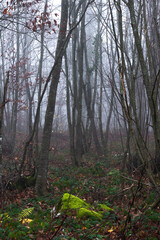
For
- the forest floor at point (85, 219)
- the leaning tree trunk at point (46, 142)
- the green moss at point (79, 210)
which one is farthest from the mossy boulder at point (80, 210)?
the leaning tree trunk at point (46, 142)

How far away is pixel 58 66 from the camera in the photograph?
6.93 m

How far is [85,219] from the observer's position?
469 cm

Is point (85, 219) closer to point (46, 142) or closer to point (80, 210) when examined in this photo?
point (80, 210)

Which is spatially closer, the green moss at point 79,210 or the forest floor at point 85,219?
the forest floor at point 85,219

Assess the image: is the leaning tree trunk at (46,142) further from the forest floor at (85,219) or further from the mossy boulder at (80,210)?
the mossy boulder at (80,210)

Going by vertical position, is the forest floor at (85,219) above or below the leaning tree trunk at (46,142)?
Answer: below

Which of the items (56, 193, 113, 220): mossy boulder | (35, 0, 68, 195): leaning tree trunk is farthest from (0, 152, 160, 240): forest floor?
(35, 0, 68, 195): leaning tree trunk

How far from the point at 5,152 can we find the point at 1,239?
10.4 metres

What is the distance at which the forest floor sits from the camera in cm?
355

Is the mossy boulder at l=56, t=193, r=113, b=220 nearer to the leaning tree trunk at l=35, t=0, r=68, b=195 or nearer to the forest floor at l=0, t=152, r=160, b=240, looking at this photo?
the forest floor at l=0, t=152, r=160, b=240

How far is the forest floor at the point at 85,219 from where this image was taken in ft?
11.7

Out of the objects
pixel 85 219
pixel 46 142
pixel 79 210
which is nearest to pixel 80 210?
pixel 79 210

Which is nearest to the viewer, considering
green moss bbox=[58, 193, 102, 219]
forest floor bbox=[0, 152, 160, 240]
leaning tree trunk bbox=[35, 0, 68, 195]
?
forest floor bbox=[0, 152, 160, 240]

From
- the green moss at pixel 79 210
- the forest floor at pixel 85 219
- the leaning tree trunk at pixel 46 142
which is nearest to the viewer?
the forest floor at pixel 85 219
